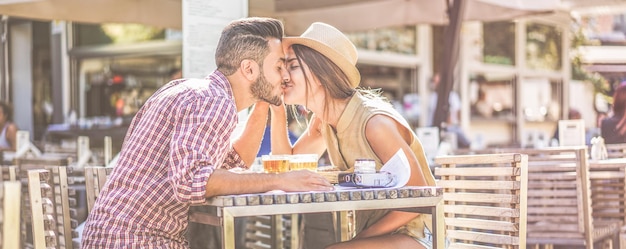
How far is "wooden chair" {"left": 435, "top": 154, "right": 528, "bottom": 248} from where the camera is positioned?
2.91 metres

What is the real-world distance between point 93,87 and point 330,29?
9136 millimetres

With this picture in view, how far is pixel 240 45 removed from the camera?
8.77 feet

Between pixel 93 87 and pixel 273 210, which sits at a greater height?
pixel 93 87

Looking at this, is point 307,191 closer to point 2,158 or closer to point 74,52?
point 2,158

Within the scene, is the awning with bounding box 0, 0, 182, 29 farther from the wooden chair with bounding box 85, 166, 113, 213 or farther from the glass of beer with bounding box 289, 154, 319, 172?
the glass of beer with bounding box 289, 154, 319, 172

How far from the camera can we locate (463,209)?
3.15 metres

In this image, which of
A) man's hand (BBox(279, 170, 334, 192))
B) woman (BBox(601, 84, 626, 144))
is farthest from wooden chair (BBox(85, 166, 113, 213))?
woman (BBox(601, 84, 626, 144))

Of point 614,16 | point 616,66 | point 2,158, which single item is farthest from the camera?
point 614,16

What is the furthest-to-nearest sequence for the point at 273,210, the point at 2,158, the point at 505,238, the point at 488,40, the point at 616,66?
the point at 488,40 → the point at 616,66 → the point at 2,158 → the point at 505,238 → the point at 273,210

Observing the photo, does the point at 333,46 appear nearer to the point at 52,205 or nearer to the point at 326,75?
the point at 326,75

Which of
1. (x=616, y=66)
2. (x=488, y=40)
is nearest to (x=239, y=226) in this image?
(x=616, y=66)

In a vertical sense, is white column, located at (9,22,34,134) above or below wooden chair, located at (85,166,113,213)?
above

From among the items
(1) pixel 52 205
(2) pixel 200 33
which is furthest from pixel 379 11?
(1) pixel 52 205

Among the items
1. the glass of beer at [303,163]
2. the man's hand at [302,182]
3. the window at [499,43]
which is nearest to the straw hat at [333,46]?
the glass of beer at [303,163]
